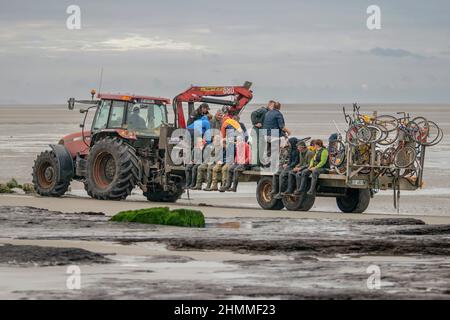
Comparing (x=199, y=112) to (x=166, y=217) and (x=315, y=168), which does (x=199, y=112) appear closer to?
(x=315, y=168)

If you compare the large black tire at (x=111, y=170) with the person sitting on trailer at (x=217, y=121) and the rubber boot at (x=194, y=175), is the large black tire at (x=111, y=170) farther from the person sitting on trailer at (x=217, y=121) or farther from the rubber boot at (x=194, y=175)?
the person sitting on trailer at (x=217, y=121)

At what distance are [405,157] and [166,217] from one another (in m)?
5.06

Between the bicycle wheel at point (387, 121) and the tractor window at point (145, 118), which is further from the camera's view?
the tractor window at point (145, 118)

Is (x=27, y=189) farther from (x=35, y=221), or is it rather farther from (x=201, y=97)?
(x=35, y=221)

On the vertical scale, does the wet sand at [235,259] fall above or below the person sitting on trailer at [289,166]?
below

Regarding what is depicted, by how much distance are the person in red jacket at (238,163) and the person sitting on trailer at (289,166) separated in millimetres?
1001

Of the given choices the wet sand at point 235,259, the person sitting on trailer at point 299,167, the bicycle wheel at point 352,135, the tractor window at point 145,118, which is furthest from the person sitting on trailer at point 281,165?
the tractor window at point 145,118

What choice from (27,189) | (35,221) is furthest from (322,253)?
(27,189)

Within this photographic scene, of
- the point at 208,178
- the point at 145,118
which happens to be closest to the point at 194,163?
the point at 208,178

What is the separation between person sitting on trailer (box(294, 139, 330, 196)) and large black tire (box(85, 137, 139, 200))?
3.79m

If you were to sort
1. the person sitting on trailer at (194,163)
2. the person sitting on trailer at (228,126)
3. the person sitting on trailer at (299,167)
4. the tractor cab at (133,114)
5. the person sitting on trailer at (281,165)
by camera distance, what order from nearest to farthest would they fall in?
the person sitting on trailer at (299,167), the person sitting on trailer at (281,165), the person sitting on trailer at (228,126), the person sitting on trailer at (194,163), the tractor cab at (133,114)

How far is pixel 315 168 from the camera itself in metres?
20.8

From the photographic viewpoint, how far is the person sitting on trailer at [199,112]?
2284cm
